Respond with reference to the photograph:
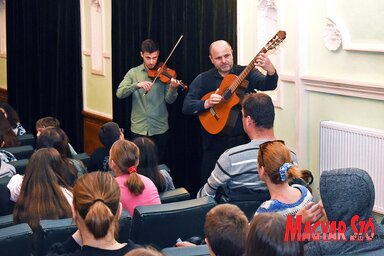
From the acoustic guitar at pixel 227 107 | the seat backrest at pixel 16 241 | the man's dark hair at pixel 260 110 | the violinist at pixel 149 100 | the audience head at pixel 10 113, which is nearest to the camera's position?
the seat backrest at pixel 16 241

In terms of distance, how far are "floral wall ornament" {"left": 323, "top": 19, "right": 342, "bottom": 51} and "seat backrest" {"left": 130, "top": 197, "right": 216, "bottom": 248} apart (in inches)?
80.1

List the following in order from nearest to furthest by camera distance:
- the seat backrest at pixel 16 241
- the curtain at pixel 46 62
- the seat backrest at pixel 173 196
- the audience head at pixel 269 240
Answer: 1. the audience head at pixel 269 240
2. the seat backrest at pixel 16 241
3. the seat backrest at pixel 173 196
4. the curtain at pixel 46 62

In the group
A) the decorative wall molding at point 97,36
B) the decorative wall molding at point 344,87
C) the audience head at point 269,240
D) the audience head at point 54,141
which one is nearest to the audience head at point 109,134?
the audience head at point 54,141

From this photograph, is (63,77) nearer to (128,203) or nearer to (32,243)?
(128,203)

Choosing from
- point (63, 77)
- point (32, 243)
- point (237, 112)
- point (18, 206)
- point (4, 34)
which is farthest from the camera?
point (4, 34)

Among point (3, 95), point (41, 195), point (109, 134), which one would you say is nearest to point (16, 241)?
point (41, 195)

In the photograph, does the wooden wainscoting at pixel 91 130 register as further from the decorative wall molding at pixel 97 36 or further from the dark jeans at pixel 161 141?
the dark jeans at pixel 161 141

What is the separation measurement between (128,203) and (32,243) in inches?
31.6

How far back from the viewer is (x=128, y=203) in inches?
174

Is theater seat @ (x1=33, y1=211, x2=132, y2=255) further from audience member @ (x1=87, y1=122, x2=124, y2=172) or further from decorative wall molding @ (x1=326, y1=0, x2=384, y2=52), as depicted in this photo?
decorative wall molding @ (x1=326, y1=0, x2=384, y2=52)

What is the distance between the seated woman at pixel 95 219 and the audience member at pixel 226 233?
35 centimetres

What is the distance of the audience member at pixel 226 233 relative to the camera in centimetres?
276

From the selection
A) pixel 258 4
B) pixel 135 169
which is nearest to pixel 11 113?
pixel 258 4

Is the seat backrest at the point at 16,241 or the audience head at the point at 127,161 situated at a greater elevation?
the audience head at the point at 127,161
